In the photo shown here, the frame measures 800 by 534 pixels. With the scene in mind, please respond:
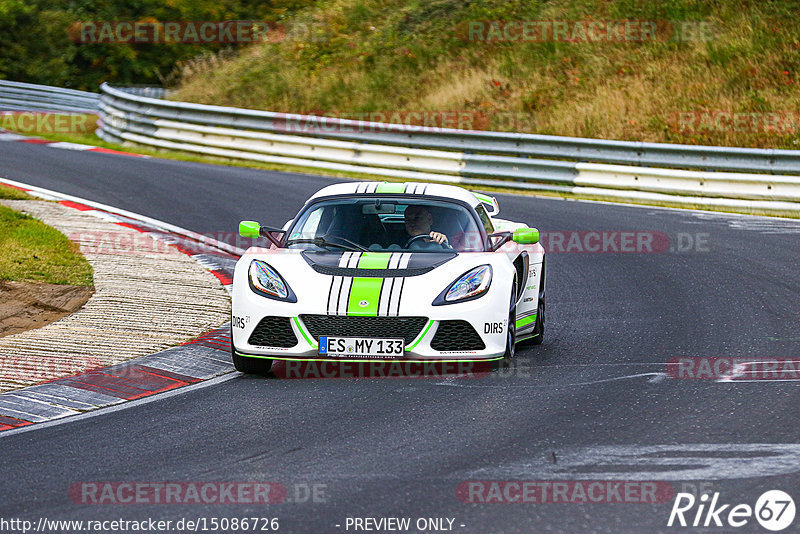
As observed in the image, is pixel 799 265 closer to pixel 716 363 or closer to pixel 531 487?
pixel 716 363

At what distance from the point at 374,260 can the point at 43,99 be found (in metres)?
26.5

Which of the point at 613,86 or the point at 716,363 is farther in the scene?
the point at 613,86

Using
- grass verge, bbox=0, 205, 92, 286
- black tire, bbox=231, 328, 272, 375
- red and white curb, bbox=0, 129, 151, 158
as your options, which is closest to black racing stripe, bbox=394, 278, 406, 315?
black tire, bbox=231, 328, 272, 375

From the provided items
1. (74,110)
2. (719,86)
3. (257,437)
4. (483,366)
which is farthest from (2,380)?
(74,110)

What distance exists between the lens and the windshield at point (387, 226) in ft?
29.5

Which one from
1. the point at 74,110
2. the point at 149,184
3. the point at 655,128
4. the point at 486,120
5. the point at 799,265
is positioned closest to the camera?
the point at 799,265

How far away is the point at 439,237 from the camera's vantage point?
29.7ft

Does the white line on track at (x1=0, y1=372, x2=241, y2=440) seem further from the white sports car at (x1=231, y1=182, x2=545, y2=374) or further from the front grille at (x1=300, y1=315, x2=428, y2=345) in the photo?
the front grille at (x1=300, y1=315, x2=428, y2=345)

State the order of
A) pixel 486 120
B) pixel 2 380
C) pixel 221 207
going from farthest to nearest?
1. pixel 486 120
2. pixel 221 207
3. pixel 2 380

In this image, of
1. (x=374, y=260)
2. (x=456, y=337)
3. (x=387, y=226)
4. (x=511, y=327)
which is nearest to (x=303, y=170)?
(x=387, y=226)

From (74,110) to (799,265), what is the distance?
2350 cm

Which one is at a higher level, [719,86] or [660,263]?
[719,86]

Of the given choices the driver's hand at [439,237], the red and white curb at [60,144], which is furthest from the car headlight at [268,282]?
the red and white curb at [60,144]

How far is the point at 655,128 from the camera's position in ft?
73.5
